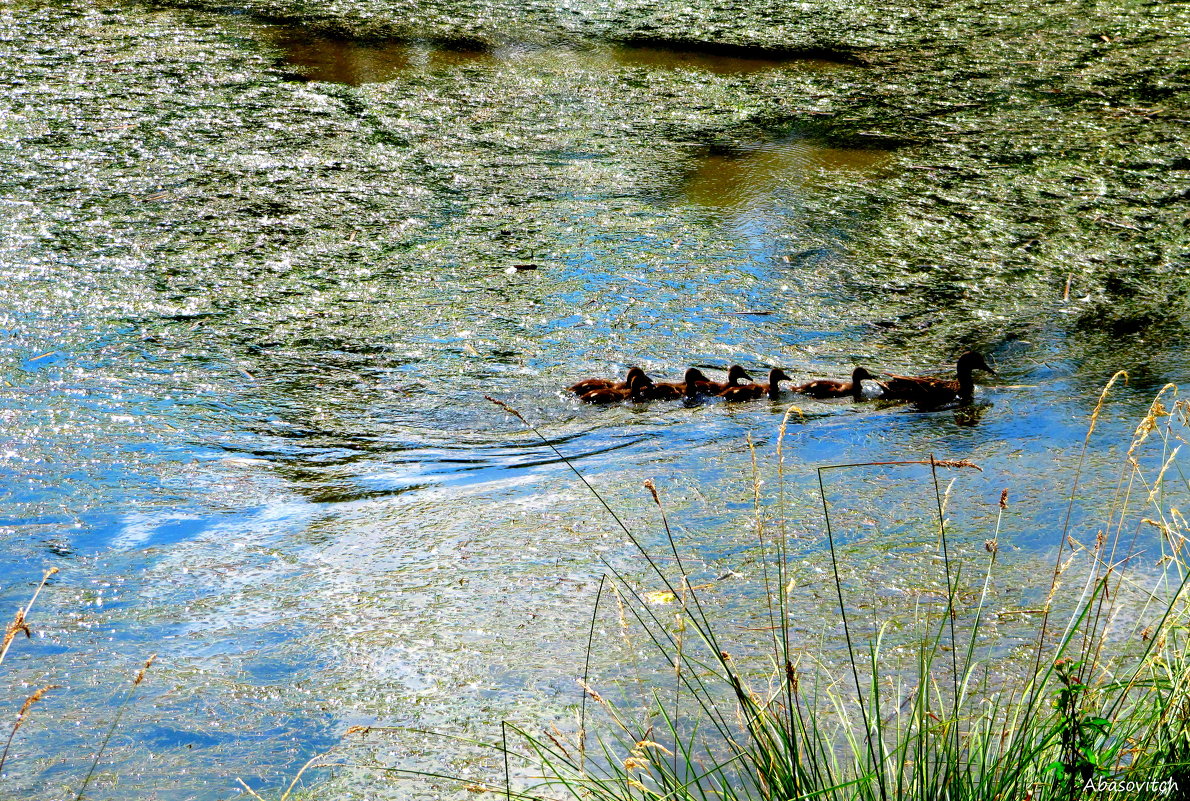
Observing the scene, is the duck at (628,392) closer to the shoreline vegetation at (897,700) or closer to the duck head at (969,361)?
the shoreline vegetation at (897,700)

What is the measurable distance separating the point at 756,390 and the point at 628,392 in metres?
0.48

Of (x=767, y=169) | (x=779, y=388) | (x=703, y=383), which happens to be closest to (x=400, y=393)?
(x=703, y=383)

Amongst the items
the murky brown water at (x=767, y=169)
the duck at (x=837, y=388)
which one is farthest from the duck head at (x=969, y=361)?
the murky brown water at (x=767, y=169)

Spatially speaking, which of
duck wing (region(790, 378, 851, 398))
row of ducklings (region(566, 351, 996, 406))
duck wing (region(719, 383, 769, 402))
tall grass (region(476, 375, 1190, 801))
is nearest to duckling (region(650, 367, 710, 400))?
row of ducklings (region(566, 351, 996, 406))

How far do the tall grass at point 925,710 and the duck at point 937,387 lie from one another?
93 centimetres

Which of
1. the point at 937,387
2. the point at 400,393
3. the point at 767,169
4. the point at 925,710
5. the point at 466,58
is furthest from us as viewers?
the point at 466,58

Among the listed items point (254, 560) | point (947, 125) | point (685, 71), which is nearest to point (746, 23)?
point (685, 71)

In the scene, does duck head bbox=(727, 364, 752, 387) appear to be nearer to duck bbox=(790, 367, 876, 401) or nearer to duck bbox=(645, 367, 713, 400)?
duck bbox=(645, 367, 713, 400)

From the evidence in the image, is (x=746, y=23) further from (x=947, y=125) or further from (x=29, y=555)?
(x=29, y=555)

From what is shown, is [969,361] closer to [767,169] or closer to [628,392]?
[628,392]

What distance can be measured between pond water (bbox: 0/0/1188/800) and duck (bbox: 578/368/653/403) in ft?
0.17

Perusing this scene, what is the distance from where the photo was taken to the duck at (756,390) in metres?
4.19

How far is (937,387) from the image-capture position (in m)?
4.13

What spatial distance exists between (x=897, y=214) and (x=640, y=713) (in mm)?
3903
